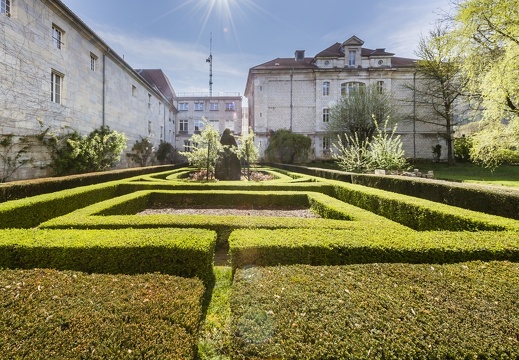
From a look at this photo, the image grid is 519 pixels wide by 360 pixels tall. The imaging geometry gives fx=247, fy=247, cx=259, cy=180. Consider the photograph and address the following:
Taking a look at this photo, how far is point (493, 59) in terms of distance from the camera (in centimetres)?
1122

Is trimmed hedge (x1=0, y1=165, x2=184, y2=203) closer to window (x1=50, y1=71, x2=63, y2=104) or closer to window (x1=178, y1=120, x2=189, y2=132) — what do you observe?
window (x1=50, y1=71, x2=63, y2=104)

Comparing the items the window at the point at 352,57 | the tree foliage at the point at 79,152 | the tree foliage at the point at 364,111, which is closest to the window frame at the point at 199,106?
the window at the point at 352,57

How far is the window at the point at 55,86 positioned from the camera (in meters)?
11.7

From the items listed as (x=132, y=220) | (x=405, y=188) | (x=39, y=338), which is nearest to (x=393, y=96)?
(x=405, y=188)

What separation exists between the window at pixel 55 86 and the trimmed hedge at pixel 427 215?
13994mm

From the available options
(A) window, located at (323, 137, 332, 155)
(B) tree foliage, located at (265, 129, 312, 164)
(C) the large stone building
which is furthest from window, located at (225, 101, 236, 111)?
(A) window, located at (323, 137, 332, 155)

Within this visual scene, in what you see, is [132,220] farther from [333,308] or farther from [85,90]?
[85,90]

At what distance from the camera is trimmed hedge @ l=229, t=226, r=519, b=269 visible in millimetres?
2863

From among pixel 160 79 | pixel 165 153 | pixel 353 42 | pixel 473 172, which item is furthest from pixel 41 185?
pixel 160 79

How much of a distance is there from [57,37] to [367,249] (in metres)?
16.4

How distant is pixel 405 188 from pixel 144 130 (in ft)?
75.4

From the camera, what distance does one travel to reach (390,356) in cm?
162

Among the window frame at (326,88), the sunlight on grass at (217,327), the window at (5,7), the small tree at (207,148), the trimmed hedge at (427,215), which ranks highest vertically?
the window frame at (326,88)

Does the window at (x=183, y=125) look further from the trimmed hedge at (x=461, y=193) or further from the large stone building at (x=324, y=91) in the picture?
the trimmed hedge at (x=461, y=193)
